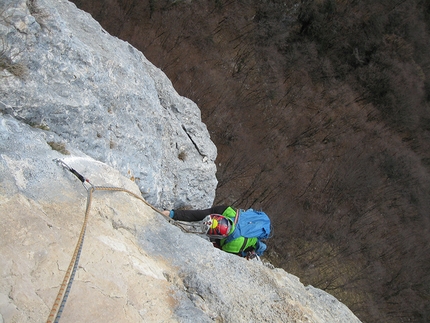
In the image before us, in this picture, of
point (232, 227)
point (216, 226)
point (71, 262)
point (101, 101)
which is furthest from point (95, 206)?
point (232, 227)

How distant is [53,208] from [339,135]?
17.2m

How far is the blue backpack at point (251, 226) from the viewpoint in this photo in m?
6.26

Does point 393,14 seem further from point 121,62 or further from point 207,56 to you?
point 121,62

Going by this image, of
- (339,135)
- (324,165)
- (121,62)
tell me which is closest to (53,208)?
(121,62)

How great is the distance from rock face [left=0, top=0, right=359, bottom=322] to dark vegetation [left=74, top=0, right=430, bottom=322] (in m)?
9.45

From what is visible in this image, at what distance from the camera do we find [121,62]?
625cm

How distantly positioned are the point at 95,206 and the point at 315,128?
1570cm

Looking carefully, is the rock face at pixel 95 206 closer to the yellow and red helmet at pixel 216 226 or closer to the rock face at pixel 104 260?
the rock face at pixel 104 260

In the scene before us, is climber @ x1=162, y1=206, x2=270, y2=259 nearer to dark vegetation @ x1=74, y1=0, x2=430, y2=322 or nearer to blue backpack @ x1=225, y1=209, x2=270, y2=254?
blue backpack @ x1=225, y1=209, x2=270, y2=254

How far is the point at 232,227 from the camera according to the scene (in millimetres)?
6098

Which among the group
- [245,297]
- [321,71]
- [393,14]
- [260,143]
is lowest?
[260,143]

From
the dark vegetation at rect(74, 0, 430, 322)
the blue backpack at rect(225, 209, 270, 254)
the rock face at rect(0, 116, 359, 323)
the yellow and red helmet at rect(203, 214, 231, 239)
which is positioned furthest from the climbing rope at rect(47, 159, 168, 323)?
the dark vegetation at rect(74, 0, 430, 322)

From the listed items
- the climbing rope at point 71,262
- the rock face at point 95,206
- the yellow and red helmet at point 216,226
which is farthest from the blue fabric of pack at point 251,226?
the climbing rope at point 71,262

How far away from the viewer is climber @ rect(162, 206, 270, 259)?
600cm
